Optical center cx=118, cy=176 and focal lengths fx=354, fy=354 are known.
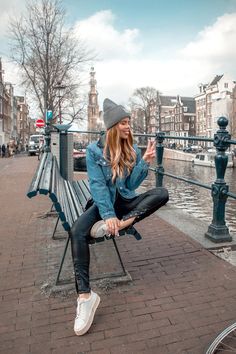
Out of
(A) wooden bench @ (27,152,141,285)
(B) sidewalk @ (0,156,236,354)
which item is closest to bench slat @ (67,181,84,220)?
(A) wooden bench @ (27,152,141,285)

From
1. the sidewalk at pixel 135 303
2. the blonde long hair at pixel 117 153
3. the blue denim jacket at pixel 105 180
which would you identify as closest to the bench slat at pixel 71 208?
the blue denim jacket at pixel 105 180

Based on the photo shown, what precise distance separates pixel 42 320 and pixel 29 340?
0.23 meters

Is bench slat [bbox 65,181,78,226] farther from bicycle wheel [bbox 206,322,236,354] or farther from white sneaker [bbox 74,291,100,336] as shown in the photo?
bicycle wheel [bbox 206,322,236,354]

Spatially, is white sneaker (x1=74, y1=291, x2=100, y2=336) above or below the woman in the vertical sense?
below

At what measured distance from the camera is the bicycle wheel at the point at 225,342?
216 centimetres

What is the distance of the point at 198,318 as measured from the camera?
2555mm

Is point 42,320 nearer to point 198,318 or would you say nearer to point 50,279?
point 50,279

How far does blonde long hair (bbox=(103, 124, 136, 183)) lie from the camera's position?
284 centimetres

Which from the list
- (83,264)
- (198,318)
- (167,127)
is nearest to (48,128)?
(83,264)

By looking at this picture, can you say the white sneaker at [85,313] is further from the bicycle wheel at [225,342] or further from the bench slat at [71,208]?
the bicycle wheel at [225,342]

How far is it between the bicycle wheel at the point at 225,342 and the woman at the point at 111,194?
0.85 metres

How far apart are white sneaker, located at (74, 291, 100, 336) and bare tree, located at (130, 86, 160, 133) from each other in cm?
7616

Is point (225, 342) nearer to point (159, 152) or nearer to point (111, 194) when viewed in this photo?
point (111, 194)

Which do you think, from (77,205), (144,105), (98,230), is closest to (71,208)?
(77,205)
